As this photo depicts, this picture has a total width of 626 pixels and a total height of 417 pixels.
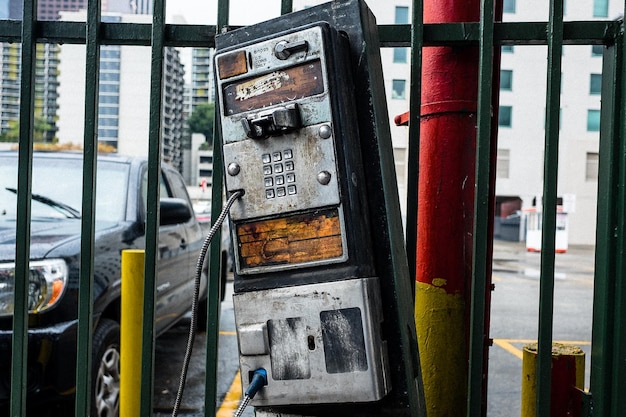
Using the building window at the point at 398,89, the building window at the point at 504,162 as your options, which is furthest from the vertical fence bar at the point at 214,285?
the building window at the point at 504,162

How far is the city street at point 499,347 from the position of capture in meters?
3.89

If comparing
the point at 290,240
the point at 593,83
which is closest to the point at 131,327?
→ the point at 290,240

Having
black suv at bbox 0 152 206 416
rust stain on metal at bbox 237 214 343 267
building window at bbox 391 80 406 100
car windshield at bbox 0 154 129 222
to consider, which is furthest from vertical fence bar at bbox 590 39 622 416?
car windshield at bbox 0 154 129 222

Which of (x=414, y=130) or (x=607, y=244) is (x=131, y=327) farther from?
(x=607, y=244)

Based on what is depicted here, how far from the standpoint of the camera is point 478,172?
176 cm

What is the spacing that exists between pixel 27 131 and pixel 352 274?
47.1 inches

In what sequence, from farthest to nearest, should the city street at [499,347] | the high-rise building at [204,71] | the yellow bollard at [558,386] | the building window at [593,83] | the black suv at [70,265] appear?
the building window at [593,83], the city street at [499,347], the black suv at [70,265], the high-rise building at [204,71], the yellow bollard at [558,386]

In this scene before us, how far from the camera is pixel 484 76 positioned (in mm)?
1738

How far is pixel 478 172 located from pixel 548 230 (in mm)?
275

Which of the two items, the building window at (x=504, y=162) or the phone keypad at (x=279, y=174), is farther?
the building window at (x=504, y=162)

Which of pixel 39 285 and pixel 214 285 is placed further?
pixel 39 285

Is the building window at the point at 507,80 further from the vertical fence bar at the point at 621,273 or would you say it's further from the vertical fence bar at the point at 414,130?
the vertical fence bar at the point at 414,130

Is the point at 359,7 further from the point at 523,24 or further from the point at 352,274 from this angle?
the point at 352,274

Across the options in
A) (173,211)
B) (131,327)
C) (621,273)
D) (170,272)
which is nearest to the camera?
(621,273)
